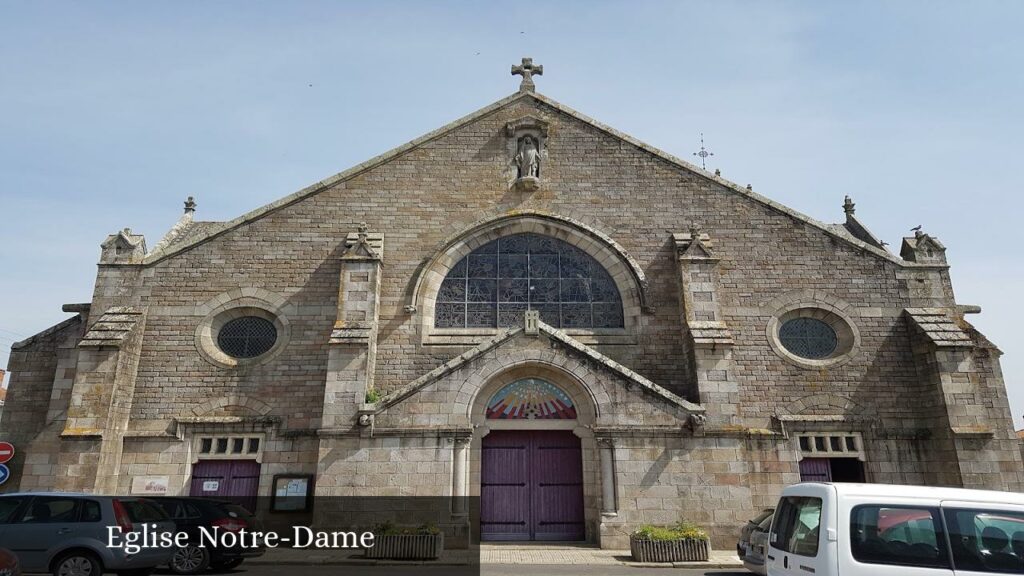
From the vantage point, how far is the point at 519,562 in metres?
11.5

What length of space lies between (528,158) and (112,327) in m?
11.2

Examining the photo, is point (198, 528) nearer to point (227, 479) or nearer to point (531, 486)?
point (227, 479)

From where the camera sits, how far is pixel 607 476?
13125 mm

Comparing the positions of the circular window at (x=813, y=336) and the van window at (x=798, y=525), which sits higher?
the circular window at (x=813, y=336)

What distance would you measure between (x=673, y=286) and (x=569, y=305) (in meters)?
2.73

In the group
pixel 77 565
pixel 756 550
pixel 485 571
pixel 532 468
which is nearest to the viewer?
pixel 77 565

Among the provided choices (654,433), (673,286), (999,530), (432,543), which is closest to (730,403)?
(654,433)

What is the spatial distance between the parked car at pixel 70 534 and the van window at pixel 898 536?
9.32m

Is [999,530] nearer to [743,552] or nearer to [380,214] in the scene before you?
[743,552]

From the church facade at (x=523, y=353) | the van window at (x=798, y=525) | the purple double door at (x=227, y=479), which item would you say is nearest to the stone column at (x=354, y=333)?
the church facade at (x=523, y=353)

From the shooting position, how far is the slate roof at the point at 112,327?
14.2 meters

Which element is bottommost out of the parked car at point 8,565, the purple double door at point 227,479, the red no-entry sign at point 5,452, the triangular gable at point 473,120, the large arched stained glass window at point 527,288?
the parked car at point 8,565

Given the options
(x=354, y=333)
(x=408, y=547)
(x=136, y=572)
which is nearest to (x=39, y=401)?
(x=354, y=333)

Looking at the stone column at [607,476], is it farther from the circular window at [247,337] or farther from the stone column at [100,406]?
the stone column at [100,406]
